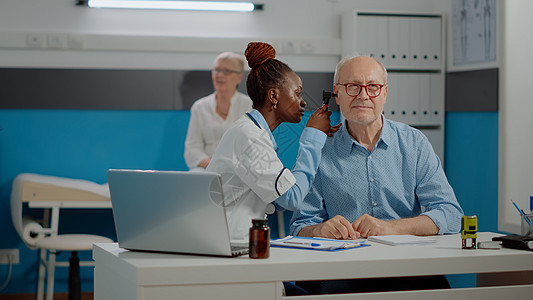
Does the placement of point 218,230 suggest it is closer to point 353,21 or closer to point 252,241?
point 252,241

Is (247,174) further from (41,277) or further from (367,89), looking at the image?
(41,277)

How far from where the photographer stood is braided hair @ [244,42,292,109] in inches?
81.2

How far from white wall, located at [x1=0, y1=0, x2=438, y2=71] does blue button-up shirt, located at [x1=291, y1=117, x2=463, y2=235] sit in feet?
6.97

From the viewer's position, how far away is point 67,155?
13.9 ft

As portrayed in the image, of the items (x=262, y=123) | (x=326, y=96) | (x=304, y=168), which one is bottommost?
(x=304, y=168)

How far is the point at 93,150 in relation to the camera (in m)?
4.25

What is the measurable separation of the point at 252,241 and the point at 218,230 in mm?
90

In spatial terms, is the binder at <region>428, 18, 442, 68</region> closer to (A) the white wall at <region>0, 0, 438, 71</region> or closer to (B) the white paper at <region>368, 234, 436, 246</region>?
(A) the white wall at <region>0, 0, 438, 71</region>

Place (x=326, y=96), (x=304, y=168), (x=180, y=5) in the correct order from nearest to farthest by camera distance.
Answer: (x=304, y=168) → (x=326, y=96) → (x=180, y=5)

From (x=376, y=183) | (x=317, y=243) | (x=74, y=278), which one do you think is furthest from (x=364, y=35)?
(x=317, y=243)

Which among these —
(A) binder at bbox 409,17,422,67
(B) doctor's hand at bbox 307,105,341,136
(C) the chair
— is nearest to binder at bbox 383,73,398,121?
(A) binder at bbox 409,17,422,67

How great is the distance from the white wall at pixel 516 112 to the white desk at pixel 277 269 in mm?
1399

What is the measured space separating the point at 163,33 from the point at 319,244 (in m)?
2.83

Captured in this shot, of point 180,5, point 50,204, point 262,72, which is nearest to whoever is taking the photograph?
point 262,72
